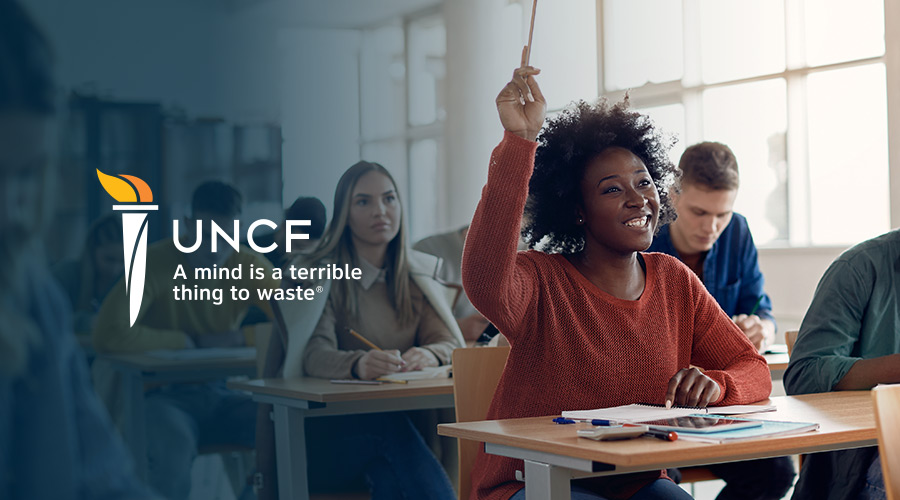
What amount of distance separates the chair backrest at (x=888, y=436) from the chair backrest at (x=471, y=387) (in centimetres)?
96

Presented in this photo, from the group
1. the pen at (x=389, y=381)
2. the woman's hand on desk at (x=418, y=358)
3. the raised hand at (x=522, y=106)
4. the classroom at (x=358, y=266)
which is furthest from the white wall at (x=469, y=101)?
the raised hand at (x=522, y=106)

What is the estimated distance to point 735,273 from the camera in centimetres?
347

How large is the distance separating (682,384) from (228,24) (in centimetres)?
201

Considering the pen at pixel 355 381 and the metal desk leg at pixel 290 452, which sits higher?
the pen at pixel 355 381

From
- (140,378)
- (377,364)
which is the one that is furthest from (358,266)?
(140,378)

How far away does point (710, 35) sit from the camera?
4.74 metres

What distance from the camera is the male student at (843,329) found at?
206 centimetres

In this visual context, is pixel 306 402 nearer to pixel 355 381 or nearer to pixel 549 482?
pixel 355 381

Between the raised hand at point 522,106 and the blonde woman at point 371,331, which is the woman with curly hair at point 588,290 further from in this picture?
the blonde woman at point 371,331

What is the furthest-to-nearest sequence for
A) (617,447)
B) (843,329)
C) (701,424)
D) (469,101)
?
(469,101) < (843,329) < (701,424) < (617,447)

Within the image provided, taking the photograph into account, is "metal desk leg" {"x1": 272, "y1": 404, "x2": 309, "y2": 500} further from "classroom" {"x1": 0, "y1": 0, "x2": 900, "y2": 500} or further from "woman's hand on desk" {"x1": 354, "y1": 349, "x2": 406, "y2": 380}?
"woman's hand on desk" {"x1": 354, "y1": 349, "x2": 406, "y2": 380}

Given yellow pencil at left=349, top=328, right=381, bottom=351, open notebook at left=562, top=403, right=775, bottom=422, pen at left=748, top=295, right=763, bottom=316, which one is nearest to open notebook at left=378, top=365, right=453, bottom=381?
yellow pencil at left=349, top=328, right=381, bottom=351

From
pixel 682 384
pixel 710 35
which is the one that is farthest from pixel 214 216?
pixel 710 35

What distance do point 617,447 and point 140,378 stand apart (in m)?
2.05
